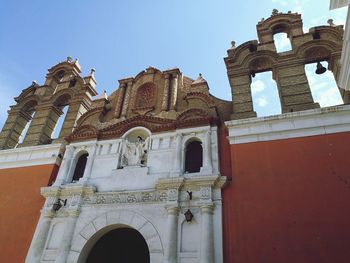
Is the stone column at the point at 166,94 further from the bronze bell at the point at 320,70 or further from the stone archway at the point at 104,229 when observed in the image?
the bronze bell at the point at 320,70

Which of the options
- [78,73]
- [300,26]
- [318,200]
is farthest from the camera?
[78,73]

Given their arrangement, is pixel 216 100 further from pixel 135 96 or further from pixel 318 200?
pixel 318 200

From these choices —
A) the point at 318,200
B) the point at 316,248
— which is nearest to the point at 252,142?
the point at 318,200

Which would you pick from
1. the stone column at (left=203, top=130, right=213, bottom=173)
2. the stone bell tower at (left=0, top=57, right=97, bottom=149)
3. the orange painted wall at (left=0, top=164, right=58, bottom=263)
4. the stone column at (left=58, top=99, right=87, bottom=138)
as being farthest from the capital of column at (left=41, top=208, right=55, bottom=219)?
the stone column at (left=203, top=130, right=213, bottom=173)

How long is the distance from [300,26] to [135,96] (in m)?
7.05

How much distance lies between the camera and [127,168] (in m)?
8.75

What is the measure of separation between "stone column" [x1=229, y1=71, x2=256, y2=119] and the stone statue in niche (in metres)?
3.08

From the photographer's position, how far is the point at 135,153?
29.9ft

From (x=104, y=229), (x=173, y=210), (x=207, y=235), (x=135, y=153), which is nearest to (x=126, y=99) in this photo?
(x=135, y=153)

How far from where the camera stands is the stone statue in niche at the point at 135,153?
8.95 m

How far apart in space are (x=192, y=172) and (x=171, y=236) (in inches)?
79.1

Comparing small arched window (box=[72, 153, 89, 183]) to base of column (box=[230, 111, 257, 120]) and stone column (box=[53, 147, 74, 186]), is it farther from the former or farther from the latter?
base of column (box=[230, 111, 257, 120])

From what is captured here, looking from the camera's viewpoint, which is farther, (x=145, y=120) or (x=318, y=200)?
(x=145, y=120)

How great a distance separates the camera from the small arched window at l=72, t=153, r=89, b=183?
31.4ft
